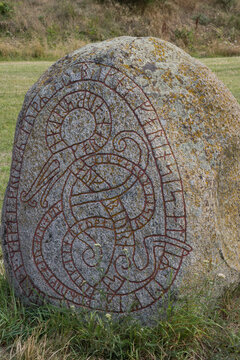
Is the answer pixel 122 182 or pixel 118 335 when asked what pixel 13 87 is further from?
pixel 118 335

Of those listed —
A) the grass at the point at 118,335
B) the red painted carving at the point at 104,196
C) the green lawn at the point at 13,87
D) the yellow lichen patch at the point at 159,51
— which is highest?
the yellow lichen patch at the point at 159,51

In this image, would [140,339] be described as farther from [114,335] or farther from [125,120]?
[125,120]

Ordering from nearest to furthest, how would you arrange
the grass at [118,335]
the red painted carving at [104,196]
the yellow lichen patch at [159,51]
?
the grass at [118,335]
the red painted carving at [104,196]
the yellow lichen patch at [159,51]

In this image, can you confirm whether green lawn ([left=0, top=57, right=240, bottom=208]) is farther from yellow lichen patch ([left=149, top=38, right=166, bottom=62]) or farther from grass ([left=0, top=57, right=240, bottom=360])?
yellow lichen patch ([left=149, top=38, right=166, bottom=62])

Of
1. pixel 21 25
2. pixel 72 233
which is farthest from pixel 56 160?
pixel 21 25

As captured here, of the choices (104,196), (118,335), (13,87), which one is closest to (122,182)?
(104,196)

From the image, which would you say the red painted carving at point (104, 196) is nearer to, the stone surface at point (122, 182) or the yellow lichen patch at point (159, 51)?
the stone surface at point (122, 182)

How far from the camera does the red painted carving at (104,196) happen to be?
7.50 feet

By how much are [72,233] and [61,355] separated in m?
0.63

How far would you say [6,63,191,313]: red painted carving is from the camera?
2.29m

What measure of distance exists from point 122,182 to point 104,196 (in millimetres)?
129

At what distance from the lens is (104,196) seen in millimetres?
2354

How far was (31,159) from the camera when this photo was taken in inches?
98.0

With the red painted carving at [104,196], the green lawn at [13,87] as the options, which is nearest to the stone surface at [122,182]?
the red painted carving at [104,196]
